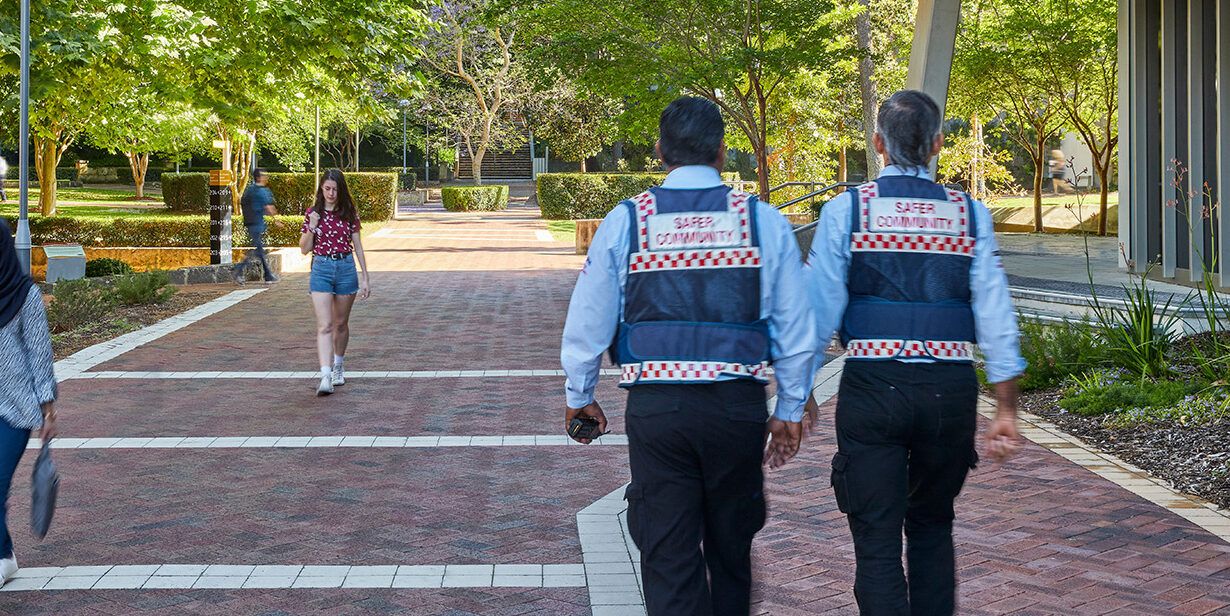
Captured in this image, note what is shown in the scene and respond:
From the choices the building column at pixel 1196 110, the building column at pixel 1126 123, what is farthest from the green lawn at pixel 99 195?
the building column at pixel 1196 110

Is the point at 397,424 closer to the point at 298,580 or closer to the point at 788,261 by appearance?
the point at 298,580

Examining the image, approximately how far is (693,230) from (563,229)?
33.9 meters

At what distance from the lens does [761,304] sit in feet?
12.3

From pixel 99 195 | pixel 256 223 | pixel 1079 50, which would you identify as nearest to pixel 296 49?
pixel 256 223

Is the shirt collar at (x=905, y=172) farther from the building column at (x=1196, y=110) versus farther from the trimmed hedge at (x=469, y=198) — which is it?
the trimmed hedge at (x=469, y=198)

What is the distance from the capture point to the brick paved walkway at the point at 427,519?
17.0ft

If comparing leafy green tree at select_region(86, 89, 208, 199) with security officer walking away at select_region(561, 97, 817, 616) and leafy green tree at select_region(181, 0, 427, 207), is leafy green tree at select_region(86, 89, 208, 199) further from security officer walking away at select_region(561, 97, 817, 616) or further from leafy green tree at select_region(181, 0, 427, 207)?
security officer walking away at select_region(561, 97, 817, 616)

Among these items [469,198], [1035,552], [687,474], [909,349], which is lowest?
[1035,552]

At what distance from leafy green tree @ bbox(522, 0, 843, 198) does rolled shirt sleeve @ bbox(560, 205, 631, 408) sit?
49.2 ft

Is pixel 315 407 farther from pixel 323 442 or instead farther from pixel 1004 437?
pixel 1004 437

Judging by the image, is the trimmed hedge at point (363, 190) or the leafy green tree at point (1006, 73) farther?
the trimmed hedge at point (363, 190)

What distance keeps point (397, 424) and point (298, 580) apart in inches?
143

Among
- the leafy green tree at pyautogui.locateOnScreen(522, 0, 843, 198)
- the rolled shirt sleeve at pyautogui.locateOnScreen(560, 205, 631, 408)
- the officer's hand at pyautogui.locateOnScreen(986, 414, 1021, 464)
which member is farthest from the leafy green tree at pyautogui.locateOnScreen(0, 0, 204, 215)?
the officer's hand at pyautogui.locateOnScreen(986, 414, 1021, 464)

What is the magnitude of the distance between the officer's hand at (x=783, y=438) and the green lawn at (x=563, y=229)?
2650 centimetres
